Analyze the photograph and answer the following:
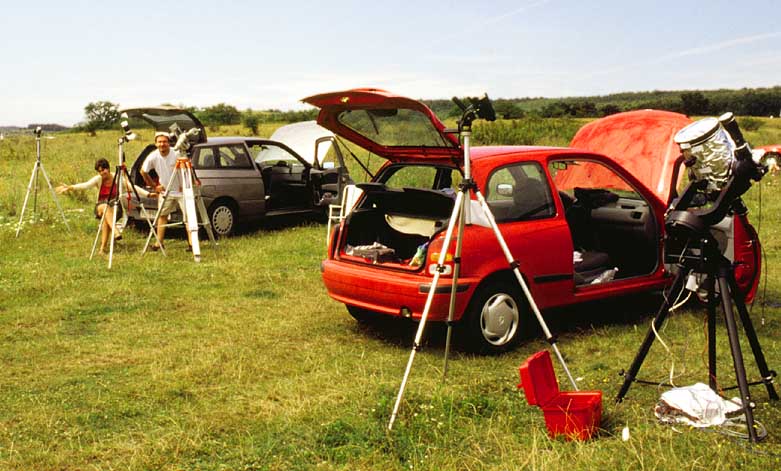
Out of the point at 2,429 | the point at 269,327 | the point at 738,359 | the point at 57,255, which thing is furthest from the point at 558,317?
the point at 57,255

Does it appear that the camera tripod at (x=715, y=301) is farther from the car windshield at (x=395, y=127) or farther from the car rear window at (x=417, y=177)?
the car rear window at (x=417, y=177)

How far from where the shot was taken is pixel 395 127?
264 inches

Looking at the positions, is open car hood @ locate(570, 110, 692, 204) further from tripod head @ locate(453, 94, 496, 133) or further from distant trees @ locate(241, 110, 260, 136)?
distant trees @ locate(241, 110, 260, 136)

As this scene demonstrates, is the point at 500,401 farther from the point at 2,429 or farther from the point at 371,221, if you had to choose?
the point at 2,429

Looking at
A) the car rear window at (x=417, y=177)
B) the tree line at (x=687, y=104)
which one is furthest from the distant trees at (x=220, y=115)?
the car rear window at (x=417, y=177)

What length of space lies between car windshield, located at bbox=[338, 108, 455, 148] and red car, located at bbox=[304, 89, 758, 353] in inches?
0.5

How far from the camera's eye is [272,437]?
4664mm

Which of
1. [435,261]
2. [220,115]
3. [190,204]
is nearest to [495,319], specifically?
[435,261]

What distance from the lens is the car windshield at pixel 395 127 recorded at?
6341 mm

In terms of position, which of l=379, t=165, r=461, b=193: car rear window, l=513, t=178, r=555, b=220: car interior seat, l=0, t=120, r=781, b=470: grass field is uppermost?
l=379, t=165, r=461, b=193: car rear window

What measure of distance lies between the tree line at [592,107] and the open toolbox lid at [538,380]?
17.2m

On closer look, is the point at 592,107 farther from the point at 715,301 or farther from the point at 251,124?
the point at 715,301

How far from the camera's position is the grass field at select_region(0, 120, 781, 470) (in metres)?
4.38

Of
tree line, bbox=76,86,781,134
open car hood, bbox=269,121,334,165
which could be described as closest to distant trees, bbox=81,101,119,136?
tree line, bbox=76,86,781,134
